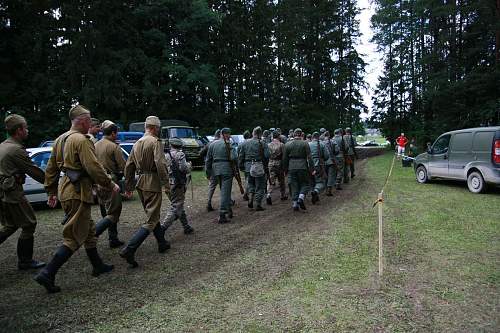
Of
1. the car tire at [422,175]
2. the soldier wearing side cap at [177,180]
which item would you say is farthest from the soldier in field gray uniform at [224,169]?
the car tire at [422,175]

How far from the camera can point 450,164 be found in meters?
12.8

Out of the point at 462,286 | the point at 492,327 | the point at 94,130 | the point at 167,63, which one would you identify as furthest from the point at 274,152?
the point at 167,63

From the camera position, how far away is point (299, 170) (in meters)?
9.62

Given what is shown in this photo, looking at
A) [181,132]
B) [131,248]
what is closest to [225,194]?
[131,248]

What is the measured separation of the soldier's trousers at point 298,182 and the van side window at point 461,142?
576 centimetres

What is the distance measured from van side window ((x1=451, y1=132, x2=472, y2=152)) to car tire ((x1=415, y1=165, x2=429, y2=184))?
71.0 inches

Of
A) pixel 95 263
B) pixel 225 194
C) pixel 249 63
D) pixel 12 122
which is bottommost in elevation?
pixel 95 263

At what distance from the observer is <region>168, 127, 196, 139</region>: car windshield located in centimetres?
2194

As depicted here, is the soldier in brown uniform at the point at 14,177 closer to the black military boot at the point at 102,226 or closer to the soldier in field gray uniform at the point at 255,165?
the black military boot at the point at 102,226

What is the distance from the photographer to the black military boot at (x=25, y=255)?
563cm

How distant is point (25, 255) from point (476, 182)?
1182cm

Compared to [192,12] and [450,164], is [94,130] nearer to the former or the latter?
[450,164]

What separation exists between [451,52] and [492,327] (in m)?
26.2

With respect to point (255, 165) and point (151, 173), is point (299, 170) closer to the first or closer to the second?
point (255, 165)
